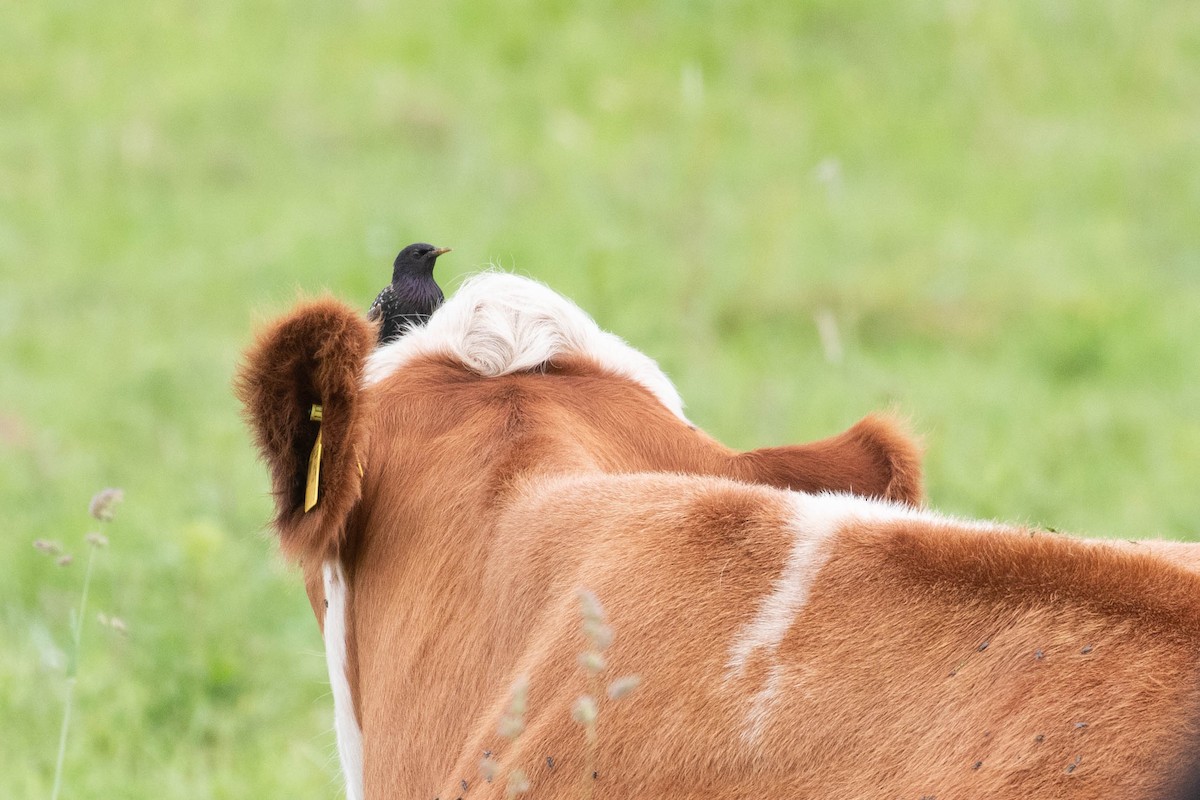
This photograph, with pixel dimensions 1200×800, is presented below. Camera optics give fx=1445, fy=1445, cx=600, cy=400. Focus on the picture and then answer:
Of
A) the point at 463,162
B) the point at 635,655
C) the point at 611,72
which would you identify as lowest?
the point at 635,655

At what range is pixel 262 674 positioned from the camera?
12.5ft

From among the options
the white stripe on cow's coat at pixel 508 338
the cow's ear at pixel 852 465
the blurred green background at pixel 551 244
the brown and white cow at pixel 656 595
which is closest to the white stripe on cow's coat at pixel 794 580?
the brown and white cow at pixel 656 595

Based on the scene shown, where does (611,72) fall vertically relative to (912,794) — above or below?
above

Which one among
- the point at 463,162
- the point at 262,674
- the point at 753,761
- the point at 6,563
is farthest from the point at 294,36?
the point at 753,761

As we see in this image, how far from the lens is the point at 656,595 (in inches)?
64.1

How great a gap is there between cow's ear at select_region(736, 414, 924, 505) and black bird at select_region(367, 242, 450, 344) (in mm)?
589

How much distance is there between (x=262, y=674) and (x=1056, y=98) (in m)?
7.84

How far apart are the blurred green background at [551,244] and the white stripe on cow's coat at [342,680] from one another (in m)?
0.41

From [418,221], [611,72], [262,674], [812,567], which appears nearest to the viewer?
[812,567]

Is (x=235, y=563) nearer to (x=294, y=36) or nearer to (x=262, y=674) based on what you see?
(x=262, y=674)

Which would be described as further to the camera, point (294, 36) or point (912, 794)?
point (294, 36)

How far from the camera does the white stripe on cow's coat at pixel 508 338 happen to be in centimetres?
206

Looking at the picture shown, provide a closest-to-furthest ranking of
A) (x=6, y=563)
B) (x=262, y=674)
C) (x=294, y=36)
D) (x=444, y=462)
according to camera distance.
Result: (x=444, y=462), (x=262, y=674), (x=6, y=563), (x=294, y=36)

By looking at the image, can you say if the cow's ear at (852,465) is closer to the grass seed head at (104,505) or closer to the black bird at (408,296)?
the black bird at (408,296)
